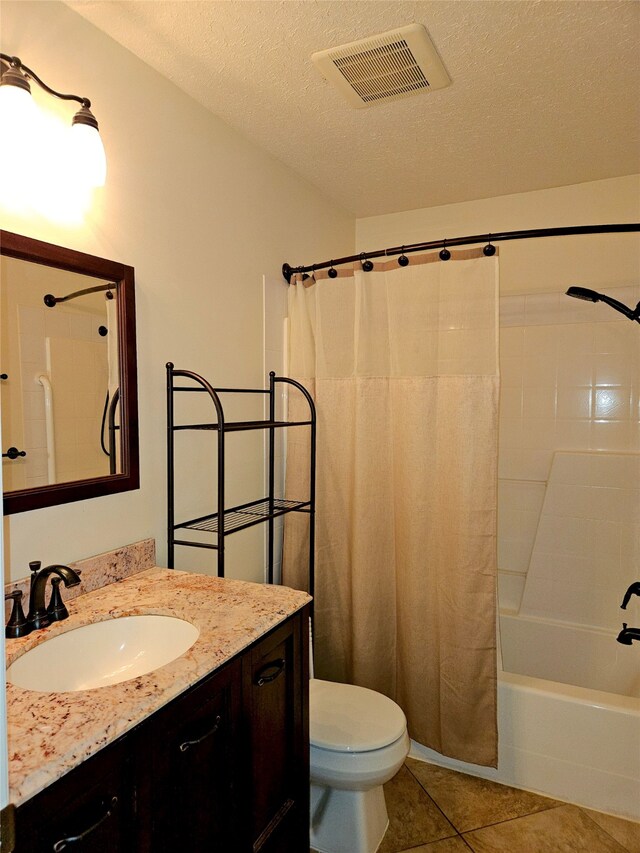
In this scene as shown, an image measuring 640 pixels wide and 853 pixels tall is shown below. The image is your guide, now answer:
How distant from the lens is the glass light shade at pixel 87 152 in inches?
54.7

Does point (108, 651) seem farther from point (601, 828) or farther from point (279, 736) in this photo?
point (601, 828)

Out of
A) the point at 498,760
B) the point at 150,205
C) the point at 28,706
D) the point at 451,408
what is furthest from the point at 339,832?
the point at 150,205

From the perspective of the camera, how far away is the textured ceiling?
1493mm

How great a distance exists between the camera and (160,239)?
5.82ft

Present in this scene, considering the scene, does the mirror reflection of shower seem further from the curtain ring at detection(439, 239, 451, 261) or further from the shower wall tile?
the shower wall tile

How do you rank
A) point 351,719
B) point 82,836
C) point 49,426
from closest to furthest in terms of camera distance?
1. point 82,836
2. point 49,426
3. point 351,719

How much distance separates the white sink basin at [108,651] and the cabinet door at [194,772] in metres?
0.19

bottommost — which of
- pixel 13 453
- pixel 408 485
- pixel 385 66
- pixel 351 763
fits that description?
pixel 351 763

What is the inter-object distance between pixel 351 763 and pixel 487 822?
64cm

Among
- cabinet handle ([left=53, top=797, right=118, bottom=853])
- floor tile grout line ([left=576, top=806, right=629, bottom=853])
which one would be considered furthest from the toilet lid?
cabinet handle ([left=53, top=797, right=118, bottom=853])

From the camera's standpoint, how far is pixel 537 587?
9.03ft

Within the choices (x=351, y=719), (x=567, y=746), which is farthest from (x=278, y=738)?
(x=567, y=746)

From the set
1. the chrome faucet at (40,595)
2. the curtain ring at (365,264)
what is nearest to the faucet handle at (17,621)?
the chrome faucet at (40,595)

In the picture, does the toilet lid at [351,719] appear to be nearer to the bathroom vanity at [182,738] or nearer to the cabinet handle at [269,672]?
the bathroom vanity at [182,738]
